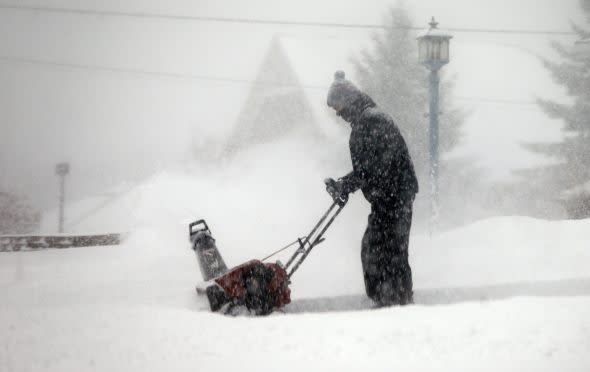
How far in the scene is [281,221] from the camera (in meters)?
15.0

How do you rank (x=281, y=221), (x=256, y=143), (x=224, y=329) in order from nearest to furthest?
1. (x=224, y=329)
2. (x=281, y=221)
3. (x=256, y=143)

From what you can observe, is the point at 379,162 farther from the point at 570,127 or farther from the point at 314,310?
the point at 570,127

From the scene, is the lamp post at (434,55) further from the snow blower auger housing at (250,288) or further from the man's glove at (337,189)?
the snow blower auger housing at (250,288)

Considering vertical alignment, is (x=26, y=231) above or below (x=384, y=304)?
above

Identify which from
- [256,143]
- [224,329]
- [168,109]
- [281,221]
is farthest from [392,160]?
[168,109]

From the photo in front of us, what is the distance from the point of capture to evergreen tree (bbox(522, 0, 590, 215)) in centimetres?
1988

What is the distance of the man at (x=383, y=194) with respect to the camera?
479cm

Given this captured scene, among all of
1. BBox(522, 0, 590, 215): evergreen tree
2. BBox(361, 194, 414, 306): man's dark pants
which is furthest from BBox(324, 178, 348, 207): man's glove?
BBox(522, 0, 590, 215): evergreen tree

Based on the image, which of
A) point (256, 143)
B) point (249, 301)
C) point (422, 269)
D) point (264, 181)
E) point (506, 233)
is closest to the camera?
point (249, 301)

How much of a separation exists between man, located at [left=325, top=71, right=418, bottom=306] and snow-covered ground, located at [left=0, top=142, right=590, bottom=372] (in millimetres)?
386

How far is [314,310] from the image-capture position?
527 cm

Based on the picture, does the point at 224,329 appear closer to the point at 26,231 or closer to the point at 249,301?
the point at 249,301

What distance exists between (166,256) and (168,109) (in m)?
49.1

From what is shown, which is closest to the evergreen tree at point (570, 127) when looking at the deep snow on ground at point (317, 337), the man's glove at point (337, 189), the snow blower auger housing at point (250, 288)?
the deep snow on ground at point (317, 337)
